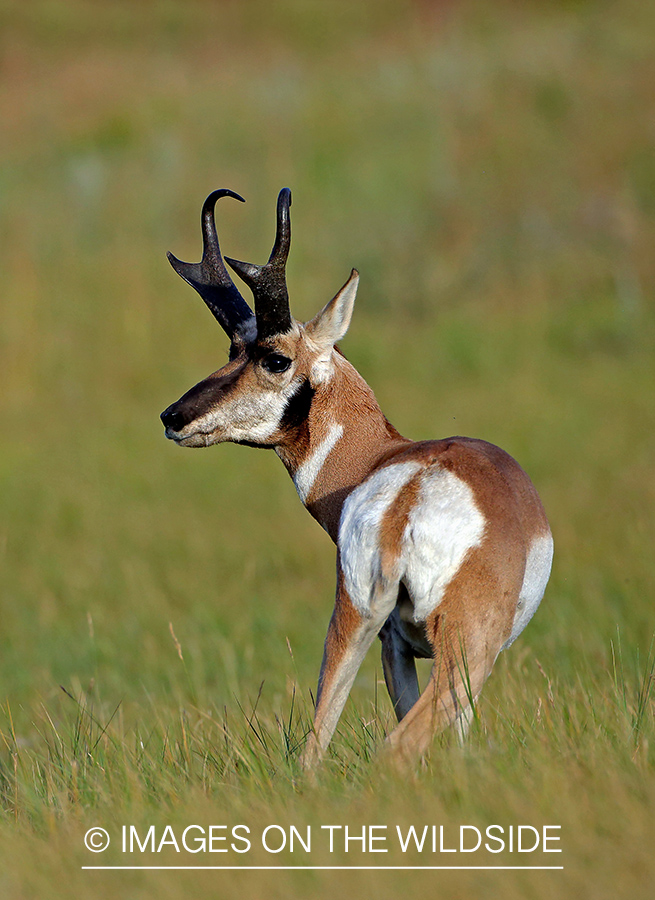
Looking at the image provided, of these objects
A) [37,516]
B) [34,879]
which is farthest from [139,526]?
[34,879]

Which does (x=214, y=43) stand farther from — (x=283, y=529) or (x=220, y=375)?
(x=220, y=375)

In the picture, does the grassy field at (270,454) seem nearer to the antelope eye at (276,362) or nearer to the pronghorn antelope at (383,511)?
the pronghorn antelope at (383,511)

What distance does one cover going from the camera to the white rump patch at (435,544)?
3920 mm

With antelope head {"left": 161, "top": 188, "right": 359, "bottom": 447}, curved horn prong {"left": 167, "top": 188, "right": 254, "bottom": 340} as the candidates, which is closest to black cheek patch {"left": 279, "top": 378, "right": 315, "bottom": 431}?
antelope head {"left": 161, "top": 188, "right": 359, "bottom": 447}

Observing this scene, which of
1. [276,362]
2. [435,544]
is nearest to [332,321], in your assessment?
[276,362]

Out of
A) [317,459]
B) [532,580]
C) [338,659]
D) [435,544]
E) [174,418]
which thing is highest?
[174,418]

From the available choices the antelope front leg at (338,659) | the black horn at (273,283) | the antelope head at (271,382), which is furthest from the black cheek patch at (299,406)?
the antelope front leg at (338,659)

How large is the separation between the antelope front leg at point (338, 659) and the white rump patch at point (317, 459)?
86cm

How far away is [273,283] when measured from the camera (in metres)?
4.84

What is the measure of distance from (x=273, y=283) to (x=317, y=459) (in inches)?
28.5

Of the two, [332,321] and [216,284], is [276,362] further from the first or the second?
[216,284]

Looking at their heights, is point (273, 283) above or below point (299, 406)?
above

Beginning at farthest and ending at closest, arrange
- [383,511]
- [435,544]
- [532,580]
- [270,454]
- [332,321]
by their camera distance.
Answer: [270,454]
[332,321]
[532,580]
[383,511]
[435,544]

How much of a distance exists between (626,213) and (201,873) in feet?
73.1
